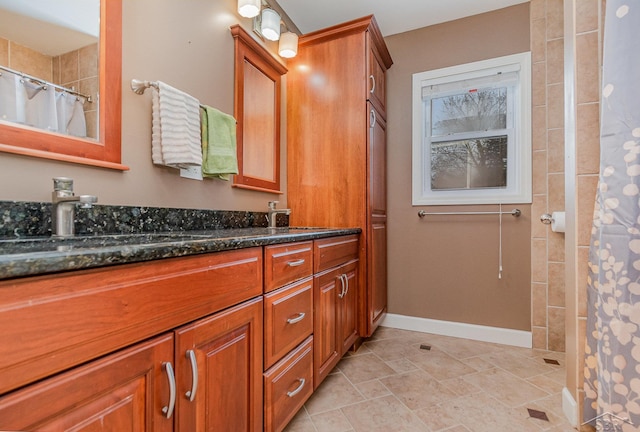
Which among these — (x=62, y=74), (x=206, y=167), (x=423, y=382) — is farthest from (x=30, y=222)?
(x=423, y=382)

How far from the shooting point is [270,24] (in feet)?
6.47

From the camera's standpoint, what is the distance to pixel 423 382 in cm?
175

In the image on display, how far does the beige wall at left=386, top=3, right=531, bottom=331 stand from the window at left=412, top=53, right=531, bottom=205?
0.09m

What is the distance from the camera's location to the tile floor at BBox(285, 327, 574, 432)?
1.39 meters

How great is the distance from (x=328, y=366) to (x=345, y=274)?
53 cm

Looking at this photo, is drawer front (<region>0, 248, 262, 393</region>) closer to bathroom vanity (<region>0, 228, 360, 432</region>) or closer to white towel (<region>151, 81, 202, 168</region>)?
bathroom vanity (<region>0, 228, 360, 432</region>)

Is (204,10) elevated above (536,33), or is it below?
below

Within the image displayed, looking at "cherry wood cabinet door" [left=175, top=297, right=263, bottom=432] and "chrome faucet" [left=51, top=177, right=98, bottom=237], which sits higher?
"chrome faucet" [left=51, top=177, right=98, bottom=237]

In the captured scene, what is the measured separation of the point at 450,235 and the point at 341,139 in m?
1.26

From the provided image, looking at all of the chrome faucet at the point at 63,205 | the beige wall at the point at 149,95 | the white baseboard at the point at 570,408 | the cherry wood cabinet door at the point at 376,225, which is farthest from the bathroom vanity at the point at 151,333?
the white baseboard at the point at 570,408

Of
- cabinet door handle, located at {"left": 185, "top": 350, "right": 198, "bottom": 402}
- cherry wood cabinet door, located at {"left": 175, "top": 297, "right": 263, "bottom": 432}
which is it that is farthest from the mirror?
cabinet door handle, located at {"left": 185, "top": 350, "right": 198, "bottom": 402}

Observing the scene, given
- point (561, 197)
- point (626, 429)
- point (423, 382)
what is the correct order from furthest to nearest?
point (561, 197), point (423, 382), point (626, 429)

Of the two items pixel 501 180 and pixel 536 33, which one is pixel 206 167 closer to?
pixel 501 180

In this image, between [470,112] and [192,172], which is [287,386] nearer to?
[192,172]
